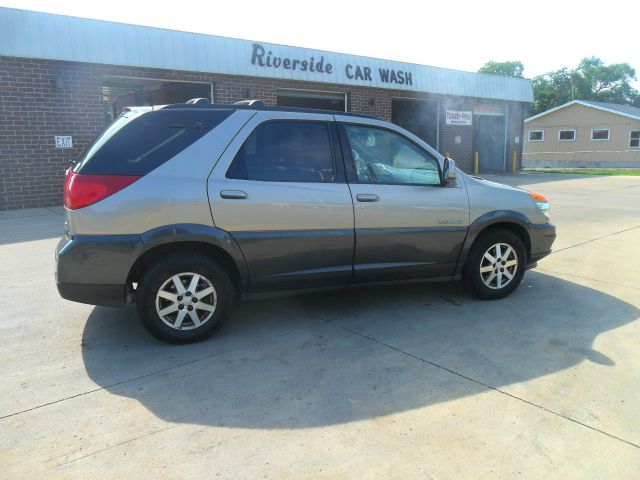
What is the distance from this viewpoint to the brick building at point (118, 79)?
37.2 ft

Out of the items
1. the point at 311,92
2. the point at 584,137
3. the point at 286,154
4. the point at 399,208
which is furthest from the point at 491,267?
the point at 584,137

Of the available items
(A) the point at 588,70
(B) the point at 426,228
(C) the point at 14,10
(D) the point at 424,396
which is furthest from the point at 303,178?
(A) the point at 588,70

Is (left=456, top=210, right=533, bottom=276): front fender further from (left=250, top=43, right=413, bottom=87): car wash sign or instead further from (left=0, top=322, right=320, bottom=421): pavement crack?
(left=250, top=43, right=413, bottom=87): car wash sign

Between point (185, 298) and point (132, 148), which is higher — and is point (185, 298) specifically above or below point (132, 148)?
below

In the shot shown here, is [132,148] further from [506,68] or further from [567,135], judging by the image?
[506,68]

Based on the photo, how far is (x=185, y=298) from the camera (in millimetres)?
3896

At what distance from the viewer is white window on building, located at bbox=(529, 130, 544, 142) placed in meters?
40.9

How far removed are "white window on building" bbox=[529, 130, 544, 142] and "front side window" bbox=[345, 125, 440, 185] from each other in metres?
40.6

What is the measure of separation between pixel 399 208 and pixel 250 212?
1367 millimetres

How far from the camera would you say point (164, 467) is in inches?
98.7

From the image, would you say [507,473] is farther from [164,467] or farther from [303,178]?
[303,178]

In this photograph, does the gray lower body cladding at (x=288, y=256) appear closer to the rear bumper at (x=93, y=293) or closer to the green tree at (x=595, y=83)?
the rear bumper at (x=93, y=293)

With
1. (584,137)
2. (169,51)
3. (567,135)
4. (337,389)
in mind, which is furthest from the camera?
(567,135)

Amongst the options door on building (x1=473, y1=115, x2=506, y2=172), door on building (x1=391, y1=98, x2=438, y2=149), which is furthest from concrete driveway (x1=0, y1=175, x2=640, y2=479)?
door on building (x1=473, y1=115, x2=506, y2=172)
